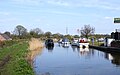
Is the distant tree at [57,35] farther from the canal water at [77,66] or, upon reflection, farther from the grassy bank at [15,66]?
the grassy bank at [15,66]

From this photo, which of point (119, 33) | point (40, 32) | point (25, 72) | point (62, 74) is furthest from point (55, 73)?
point (40, 32)

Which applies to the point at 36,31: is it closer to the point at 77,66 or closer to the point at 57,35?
the point at 57,35

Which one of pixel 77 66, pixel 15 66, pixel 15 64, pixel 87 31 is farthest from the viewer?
pixel 87 31

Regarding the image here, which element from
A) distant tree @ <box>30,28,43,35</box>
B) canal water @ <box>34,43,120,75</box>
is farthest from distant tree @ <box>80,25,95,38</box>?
canal water @ <box>34,43,120,75</box>

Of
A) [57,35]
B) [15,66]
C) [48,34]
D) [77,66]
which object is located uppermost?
[48,34]

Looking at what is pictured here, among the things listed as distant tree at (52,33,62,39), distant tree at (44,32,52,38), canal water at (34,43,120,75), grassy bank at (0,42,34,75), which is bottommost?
canal water at (34,43,120,75)

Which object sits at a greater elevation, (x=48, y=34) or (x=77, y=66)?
(x=48, y=34)

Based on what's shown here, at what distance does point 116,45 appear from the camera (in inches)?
2613

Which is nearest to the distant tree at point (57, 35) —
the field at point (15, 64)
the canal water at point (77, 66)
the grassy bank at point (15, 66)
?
the canal water at point (77, 66)

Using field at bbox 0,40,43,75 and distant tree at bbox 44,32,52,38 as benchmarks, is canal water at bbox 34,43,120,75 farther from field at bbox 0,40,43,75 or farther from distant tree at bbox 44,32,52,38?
distant tree at bbox 44,32,52,38

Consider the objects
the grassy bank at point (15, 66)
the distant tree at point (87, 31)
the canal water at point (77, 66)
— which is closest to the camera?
the grassy bank at point (15, 66)

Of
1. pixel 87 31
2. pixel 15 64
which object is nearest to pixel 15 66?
pixel 15 64

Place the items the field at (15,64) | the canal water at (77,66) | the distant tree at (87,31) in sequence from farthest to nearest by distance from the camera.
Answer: the distant tree at (87,31)
the canal water at (77,66)
the field at (15,64)

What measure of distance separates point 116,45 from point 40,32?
93617 mm
